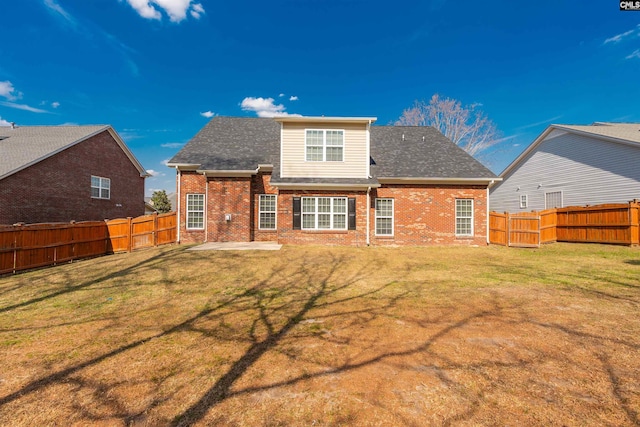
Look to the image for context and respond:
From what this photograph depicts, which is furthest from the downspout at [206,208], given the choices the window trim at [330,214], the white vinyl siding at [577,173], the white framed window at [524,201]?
the white framed window at [524,201]

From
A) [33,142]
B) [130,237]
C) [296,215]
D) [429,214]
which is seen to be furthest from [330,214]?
[33,142]

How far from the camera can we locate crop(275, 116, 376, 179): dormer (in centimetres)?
1402

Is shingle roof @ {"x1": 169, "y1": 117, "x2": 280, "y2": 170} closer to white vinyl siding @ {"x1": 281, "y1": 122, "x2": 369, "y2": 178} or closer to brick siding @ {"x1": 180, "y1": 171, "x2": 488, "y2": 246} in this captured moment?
brick siding @ {"x1": 180, "y1": 171, "x2": 488, "y2": 246}

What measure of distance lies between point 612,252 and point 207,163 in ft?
62.2

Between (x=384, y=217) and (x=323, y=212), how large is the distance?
10.7 ft

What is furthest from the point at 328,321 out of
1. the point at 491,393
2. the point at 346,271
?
the point at 346,271

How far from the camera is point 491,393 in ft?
9.30

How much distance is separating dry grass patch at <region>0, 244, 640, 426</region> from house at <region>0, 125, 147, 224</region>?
1083 centimetres

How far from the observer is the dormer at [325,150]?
1402cm

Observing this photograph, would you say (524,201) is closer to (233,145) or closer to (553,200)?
(553,200)

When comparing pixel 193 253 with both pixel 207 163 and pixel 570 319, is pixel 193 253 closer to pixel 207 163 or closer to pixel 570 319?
pixel 207 163

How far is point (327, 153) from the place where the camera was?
14164mm

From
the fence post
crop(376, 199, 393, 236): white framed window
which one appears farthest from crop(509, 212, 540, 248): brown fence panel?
the fence post

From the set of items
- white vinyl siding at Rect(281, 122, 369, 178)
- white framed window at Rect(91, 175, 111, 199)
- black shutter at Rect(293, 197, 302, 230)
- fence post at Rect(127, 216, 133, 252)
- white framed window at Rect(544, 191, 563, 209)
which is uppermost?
white vinyl siding at Rect(281, 122, 369, 178)
